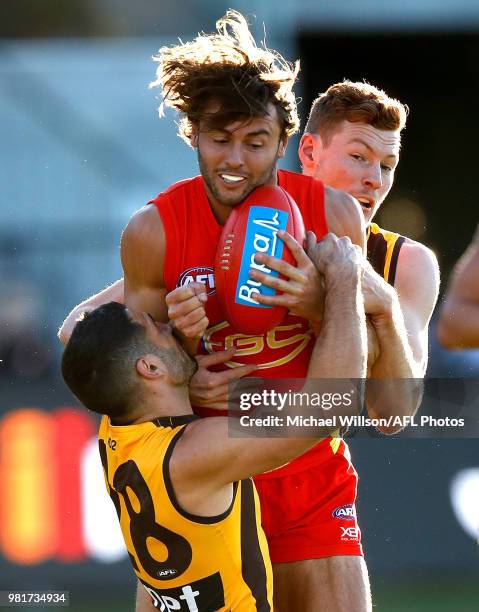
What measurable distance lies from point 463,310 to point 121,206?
800cm

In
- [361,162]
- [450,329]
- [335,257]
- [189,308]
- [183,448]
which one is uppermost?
[361,162]

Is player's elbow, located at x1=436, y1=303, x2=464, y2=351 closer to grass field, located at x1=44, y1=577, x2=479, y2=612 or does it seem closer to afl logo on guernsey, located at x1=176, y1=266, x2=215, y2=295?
afl logo on guernsey, located at x1=176, y1=266, x2=215, y2=295

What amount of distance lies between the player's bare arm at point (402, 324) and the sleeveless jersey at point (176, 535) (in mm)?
690

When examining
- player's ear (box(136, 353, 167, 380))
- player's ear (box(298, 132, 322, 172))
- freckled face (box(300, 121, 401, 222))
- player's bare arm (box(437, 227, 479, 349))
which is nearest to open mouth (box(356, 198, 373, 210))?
freckled face (box(300, 121, 401, 222))

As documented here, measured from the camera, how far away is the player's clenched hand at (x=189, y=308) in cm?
345

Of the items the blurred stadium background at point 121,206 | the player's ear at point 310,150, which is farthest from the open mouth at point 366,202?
the blurred stadium background at point 121,206

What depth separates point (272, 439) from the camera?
3.43 m

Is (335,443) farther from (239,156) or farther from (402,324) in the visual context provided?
(239,156)

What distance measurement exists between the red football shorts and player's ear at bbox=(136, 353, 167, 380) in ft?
2.12

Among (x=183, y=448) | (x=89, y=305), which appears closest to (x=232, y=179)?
(x=183, y=448)

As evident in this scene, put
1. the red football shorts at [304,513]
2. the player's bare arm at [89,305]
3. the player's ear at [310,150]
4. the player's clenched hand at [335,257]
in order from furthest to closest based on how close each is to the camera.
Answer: the player's ear at [310,150] → the player's bare arm at [89,305] → the red football shorts at [304,513] → the player's clenched hand at [335,257]

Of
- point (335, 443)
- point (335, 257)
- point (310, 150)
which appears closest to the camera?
point (335, 257)

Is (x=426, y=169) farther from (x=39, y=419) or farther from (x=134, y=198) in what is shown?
(x=39, y=419)

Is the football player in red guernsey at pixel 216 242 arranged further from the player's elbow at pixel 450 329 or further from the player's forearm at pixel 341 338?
the player's elbow at pixel 450 329
